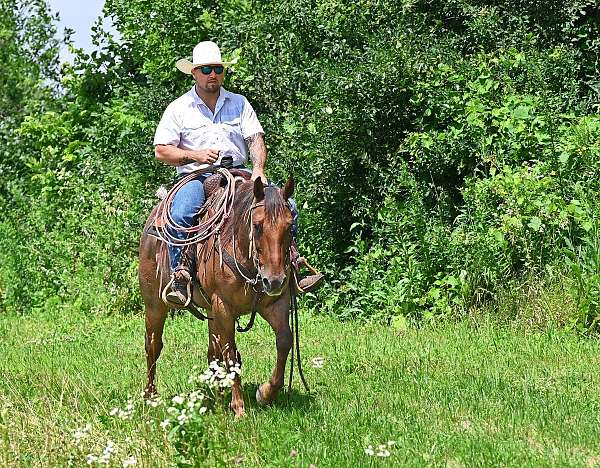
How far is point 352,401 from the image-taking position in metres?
8.89

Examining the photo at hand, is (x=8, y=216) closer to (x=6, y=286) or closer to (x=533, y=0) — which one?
(x=6, y=286)

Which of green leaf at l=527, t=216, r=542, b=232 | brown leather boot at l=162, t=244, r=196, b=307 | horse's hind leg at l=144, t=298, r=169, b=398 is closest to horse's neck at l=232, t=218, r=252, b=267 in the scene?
brown leather boot at l=162, t=244, r=196, b=307

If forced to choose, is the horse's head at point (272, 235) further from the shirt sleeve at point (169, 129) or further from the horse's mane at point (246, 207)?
the shirt sleeve at point (169, 129)

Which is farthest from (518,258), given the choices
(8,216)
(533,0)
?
(8,216)

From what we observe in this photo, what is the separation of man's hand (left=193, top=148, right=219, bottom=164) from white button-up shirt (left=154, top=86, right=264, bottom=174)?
0.21 ft

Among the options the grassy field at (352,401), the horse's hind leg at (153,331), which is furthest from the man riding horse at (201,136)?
the grassy field at (352,401)

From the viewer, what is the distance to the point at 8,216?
21.5 m

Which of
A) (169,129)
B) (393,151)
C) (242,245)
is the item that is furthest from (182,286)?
(393,151)

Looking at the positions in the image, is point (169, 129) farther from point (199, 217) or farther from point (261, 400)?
point (261, 400)

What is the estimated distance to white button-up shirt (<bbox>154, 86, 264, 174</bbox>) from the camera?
9.27 metres

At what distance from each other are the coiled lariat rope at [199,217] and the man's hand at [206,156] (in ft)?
0.33

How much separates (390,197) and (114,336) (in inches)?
167

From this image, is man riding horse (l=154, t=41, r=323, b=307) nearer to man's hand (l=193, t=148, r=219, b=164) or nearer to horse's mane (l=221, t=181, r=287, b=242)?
man's hand (l=193, t=148, r=219, b=164)

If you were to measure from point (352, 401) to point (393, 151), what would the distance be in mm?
6486
